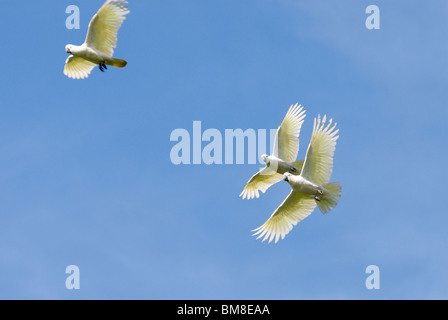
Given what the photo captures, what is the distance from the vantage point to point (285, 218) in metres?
36.1

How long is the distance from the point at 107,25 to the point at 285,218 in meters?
10.5

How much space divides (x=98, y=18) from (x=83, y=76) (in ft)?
16.5

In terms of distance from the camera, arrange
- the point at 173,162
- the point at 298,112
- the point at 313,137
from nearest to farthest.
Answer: the point at 313,137 → the point at 173,162 → the point at 298,112

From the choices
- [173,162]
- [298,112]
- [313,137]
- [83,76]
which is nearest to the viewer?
[313,137]

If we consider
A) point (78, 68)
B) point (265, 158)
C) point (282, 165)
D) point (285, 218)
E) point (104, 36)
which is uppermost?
point (78, 68)

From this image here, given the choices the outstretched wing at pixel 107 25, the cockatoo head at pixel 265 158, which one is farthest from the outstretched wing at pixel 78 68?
the cockatoo head at pixel 265 158

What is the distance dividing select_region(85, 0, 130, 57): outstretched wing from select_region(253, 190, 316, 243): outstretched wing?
30.5ft

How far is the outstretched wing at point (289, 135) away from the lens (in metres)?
37.9

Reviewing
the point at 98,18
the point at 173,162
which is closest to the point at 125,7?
the point at 98,18

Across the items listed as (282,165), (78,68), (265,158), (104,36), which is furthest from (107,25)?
(282,165)

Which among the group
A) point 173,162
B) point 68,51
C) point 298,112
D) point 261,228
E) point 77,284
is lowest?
point 77,284

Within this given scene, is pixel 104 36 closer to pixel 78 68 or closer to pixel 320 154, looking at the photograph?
pixel 78 68

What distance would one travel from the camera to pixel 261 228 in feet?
119

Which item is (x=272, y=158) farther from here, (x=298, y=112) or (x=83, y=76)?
(x=83, y=76)
